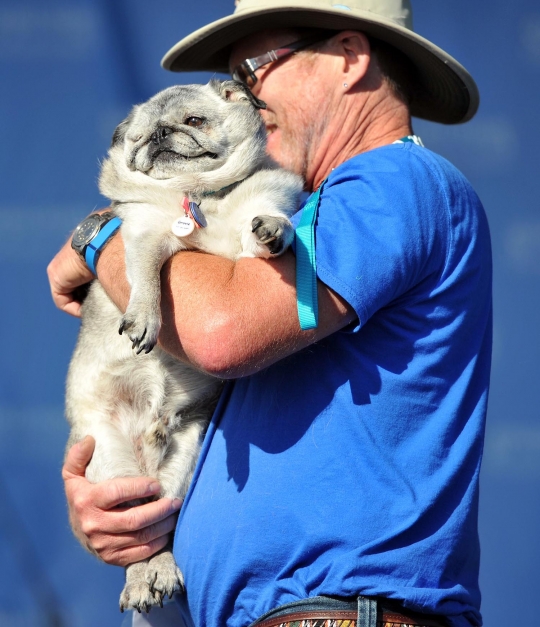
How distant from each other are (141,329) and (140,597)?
87cm

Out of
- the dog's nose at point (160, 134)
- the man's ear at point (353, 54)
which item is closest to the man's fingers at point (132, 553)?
the dog's nose at point (160, 134)

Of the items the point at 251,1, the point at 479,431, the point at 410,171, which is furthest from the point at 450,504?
the point at 251,1

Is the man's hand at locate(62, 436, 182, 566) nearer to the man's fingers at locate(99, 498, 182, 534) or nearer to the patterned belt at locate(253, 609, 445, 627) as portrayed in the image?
the man's fingers at locate(99, 498, 182, 534)

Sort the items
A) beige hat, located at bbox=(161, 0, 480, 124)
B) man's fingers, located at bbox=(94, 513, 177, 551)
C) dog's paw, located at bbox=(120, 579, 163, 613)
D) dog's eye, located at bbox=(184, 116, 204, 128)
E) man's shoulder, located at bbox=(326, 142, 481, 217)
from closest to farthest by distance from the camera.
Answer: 1. man's shoulder, located at bbox=(326, 142, 481, 217)
2. dog's paw, located at bbox=(120, 579, 163, 613)
3. man's fingers, located at bbox=(94, 513, 177, 551)
4. beige hat, located at bbox=(161, 0, 480, 124)
5. dog's eye, located at bbox=(184, 116, 204, 128)

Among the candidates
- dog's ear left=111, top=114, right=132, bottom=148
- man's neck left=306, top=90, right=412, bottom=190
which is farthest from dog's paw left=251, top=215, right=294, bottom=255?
dog's ear left=111, top=114, right=132, bottom=148

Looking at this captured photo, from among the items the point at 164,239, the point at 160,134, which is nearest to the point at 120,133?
the point at 160,134

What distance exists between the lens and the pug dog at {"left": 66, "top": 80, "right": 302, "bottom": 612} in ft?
7.18

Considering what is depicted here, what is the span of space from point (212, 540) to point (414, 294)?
0.82 metres

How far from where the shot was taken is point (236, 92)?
2.69 meters

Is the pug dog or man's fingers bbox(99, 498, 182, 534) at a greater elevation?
the pug dog

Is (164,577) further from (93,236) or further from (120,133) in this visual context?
(120,133)

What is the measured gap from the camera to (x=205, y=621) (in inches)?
74.5

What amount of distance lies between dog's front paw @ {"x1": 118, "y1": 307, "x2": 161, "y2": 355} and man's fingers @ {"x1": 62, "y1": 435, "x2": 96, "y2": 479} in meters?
0.70

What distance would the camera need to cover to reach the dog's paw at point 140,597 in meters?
2.14
